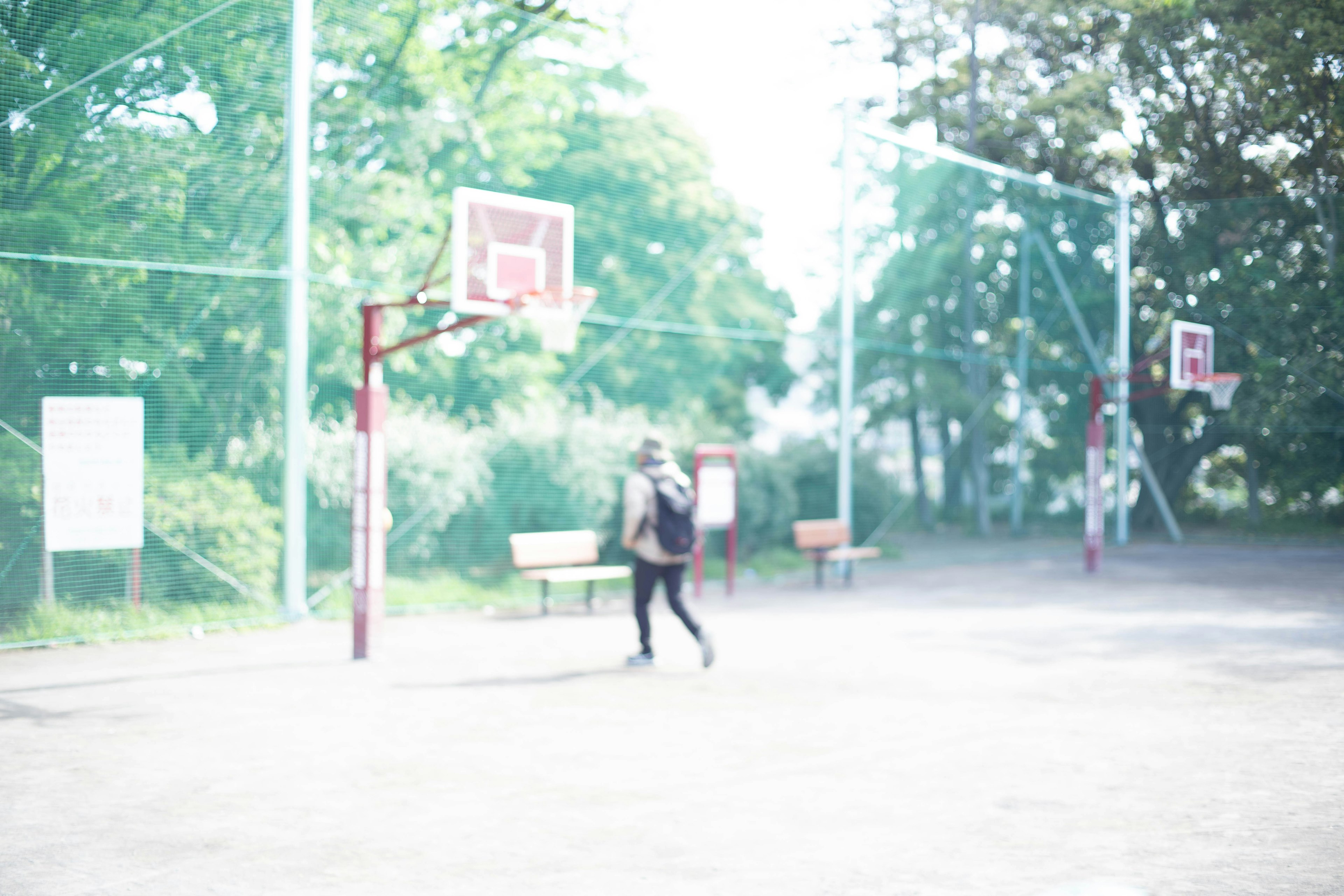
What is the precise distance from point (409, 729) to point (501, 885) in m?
2.76

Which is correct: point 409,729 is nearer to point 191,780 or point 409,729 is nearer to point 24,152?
point 191,780

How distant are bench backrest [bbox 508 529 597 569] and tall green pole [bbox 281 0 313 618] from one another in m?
2.03

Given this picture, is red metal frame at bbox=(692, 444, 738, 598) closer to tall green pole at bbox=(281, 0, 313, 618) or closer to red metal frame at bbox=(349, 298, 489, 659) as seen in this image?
tall green pole at bbox=(281, 0, 313, 618)

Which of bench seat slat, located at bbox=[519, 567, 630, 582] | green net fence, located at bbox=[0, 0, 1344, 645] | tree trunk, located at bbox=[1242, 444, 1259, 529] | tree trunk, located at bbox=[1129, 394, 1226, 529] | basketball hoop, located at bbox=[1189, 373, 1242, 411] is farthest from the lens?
tree trunk, located at bbox=[1129, 394, 1226, 529]

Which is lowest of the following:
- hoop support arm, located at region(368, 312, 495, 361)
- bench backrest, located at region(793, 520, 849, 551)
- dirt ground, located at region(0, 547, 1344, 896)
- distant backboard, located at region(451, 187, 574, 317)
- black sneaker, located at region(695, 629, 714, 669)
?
dirt ground, located at region(0, 547, 1344, 896)

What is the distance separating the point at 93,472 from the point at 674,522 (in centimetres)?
462

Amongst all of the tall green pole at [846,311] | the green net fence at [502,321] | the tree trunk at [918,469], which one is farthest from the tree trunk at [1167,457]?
the tall green pole at [846,311]

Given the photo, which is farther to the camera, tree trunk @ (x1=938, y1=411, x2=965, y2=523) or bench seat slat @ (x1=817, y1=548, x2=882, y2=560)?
tree trunk @ (x1=938, y1=411, x2=965, y2=523)

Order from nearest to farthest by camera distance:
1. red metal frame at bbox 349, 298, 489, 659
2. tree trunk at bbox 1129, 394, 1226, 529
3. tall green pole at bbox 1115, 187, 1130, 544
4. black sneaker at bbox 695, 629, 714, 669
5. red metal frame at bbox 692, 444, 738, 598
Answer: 1. black sneaker at bbox 695, 629, 714, 669
2. red metal frame at bbox 349, 298, 489, 659
3. red metal frame at bbox 692, 444, 738, 598
4. tall green pole at bbox 1115, 187, 1130, 544
5. tree trunk at bbox 1129, 394, 1226, 529

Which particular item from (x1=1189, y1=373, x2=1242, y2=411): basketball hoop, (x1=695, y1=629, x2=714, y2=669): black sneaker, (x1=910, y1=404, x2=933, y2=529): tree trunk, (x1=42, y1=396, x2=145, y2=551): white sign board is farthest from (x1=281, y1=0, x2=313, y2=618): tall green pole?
(x1=1189, y1=373, x2=1242, y2=411): basketball hoop

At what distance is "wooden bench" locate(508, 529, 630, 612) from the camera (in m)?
12.5

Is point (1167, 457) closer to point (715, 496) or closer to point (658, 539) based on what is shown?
point (715, 496)

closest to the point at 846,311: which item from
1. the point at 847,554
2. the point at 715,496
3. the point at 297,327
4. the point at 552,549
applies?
the point at 847,554

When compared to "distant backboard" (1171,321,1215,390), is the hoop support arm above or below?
below
